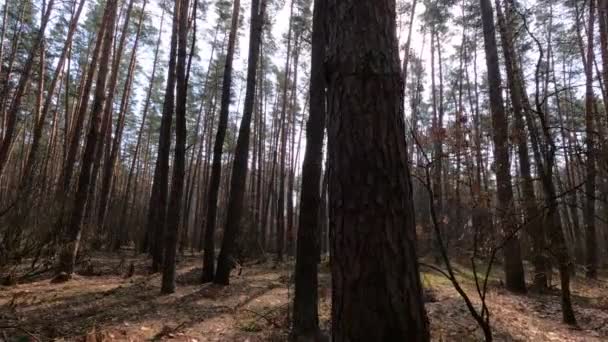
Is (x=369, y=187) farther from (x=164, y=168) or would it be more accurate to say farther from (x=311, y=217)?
(x=164, y=168)

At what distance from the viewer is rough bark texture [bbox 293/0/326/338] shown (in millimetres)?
4727

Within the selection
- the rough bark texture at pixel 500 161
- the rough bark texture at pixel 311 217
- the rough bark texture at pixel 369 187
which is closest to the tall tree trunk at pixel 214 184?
the rough bark texture at pixel 311 217

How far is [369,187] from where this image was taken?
1.42 meters

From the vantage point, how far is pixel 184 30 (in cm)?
812

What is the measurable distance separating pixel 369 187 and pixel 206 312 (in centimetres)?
557

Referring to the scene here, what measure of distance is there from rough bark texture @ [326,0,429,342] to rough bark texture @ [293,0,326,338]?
3161 millimetres

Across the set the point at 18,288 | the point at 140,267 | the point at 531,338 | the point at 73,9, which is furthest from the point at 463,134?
the point at 73,9

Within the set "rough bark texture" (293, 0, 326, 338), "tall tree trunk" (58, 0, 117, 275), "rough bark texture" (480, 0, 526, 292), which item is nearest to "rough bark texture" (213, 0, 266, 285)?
"tall tree trunk" (58, 0, 117, 275)

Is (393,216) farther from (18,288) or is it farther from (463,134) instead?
(18,288)

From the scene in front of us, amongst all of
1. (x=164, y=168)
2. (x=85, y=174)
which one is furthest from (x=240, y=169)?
(x=85, y=174)

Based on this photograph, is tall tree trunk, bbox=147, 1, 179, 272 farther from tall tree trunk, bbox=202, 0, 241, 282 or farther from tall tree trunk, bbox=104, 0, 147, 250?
tall tree trunk, bbox=104, 0, 147, 250

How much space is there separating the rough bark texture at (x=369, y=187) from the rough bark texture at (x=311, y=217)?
3.16 meters

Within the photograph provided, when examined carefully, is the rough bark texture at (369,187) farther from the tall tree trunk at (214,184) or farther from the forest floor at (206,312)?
the tall tree trunk at (214,184)

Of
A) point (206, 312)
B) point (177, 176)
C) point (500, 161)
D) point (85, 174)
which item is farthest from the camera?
point (85, 174)
